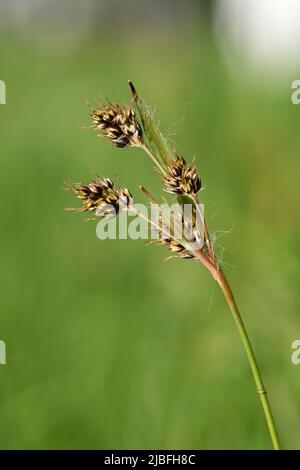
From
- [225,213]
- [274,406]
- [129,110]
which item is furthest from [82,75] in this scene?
[129,110]

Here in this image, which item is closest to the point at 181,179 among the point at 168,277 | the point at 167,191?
the point at 167,191

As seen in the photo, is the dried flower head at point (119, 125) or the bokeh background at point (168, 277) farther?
the bokeh background at point (168, 277)

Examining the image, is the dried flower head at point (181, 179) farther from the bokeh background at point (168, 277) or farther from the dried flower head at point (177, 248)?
the bokeh background at point (168, 277)

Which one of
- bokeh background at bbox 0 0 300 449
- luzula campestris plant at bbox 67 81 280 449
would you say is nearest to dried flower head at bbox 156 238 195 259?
luzula campestris plant at bbox 67 81 280 449

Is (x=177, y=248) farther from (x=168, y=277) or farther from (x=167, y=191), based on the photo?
(x=168, y=277)

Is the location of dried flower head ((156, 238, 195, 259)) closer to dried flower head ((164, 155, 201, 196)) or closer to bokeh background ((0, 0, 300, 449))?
dried flower head ((164, 155, 201, 196))

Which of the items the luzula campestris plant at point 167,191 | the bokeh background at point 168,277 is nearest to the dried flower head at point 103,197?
the luzula campestris plant at point 167,191
